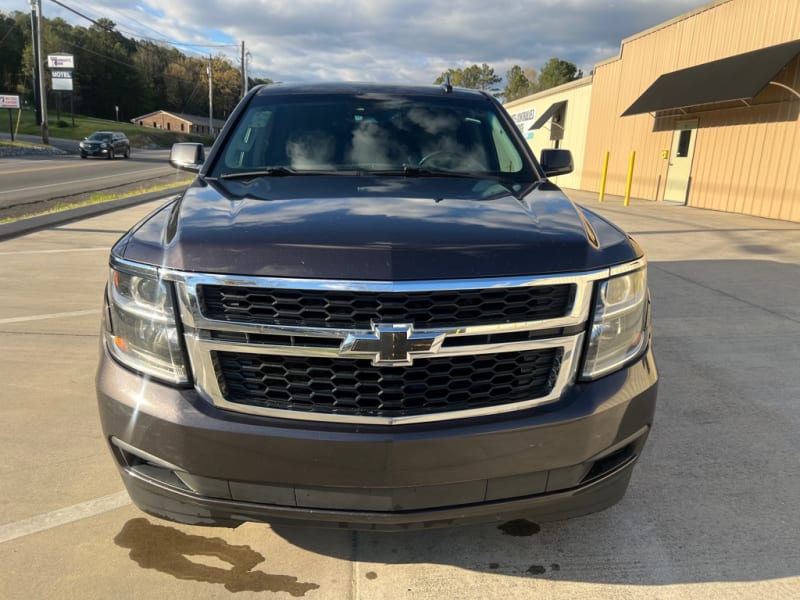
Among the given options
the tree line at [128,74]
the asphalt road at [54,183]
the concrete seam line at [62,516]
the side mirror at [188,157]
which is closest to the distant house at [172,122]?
the tree line at [128,74]

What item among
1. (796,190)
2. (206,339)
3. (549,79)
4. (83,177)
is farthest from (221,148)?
(549,79)

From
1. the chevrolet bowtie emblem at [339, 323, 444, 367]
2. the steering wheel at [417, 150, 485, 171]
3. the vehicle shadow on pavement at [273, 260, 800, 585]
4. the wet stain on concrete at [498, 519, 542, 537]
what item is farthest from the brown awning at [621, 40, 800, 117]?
the chevrolet bowtie emblem at [339, 323, 444, 367]

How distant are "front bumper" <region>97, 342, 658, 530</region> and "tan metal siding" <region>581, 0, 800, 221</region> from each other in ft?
41.8

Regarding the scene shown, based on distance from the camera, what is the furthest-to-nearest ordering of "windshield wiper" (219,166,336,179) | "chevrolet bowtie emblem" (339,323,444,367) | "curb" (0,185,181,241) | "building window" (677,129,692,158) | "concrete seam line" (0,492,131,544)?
1. "building window" (677,129,692,158)
2. "curb" (0,185,181,241)
3. "windshield wiper" (219,166,336,179)
4. "concrete seam line" (0,492,131,544)
5. "chevrolet bowtie emblem" (339,323,444,367)

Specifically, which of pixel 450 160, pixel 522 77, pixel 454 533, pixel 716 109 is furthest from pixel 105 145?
pixel 522 77

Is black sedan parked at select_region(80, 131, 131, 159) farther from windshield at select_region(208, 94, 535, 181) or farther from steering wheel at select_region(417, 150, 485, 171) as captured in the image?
steering wheel at select_region(417, 150, 485, 171)

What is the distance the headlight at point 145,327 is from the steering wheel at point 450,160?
1.65 m

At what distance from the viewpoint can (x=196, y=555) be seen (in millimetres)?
2219

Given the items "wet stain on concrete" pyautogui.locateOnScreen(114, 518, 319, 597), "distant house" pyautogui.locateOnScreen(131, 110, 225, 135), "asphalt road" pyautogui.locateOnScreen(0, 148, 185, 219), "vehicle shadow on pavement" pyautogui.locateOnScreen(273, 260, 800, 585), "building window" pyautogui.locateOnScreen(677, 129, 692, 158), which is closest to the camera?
"wet stain on concrete" pyautogui.locateOnScreen(114, 518, 319, 597)

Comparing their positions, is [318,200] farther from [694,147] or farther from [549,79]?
[549,79]

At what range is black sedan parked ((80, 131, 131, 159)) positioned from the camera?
3406 centimetres

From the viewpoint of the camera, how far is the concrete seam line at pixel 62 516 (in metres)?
2.32

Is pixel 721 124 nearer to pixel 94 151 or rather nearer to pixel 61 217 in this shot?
pixel 61 217

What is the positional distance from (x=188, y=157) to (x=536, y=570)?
288cm
